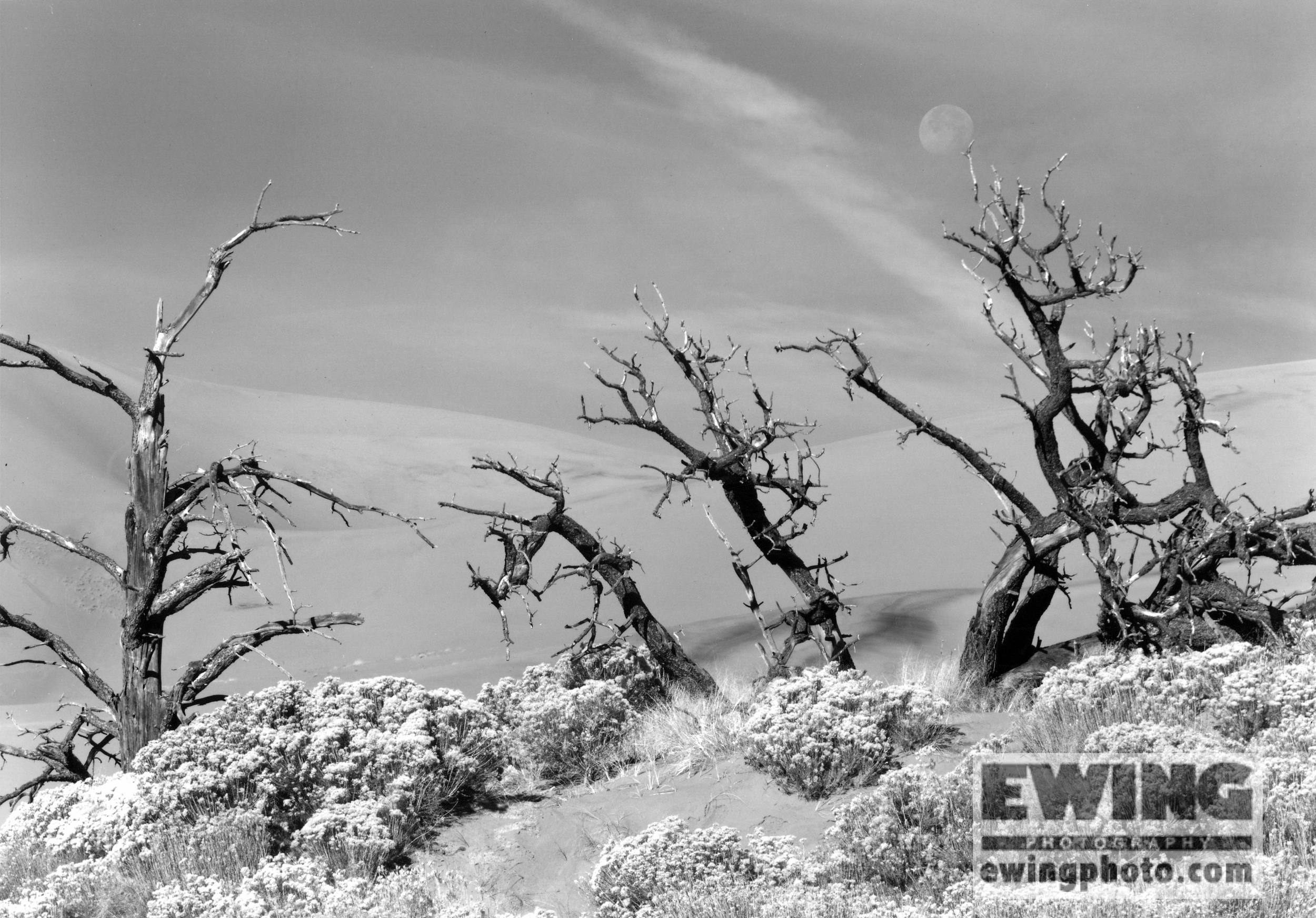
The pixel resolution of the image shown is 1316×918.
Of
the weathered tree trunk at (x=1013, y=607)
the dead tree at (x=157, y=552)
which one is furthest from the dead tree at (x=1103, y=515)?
the dead tree at (x=157, y=552)

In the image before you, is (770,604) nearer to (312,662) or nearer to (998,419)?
(312,662)

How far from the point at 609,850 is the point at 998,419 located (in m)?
40.5

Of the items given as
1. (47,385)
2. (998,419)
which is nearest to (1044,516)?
(998,419)

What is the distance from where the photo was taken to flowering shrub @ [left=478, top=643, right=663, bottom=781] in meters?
9.83

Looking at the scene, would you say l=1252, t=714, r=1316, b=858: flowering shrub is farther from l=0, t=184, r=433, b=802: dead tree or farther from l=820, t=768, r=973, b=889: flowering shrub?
l=0, t=184, r=433, b=802: dead tree

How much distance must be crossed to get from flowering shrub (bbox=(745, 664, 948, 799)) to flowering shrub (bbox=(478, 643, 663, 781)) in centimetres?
140

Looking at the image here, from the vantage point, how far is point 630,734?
10109 mm

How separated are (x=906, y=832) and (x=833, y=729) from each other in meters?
1.49

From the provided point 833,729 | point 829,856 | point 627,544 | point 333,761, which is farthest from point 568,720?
point 627,544

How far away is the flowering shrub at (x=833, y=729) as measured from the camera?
27.0ft

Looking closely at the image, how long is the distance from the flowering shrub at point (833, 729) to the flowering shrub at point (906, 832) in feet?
3.31

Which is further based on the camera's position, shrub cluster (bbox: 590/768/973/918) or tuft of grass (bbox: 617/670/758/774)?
tuft of grass (bbox: 617/670/758/774)

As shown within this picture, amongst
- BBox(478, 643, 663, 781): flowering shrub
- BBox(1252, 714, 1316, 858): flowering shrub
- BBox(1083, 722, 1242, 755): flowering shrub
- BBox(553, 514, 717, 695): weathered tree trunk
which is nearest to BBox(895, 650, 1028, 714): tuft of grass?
BBox(553, 514, 717, 695): weathered tree trunk

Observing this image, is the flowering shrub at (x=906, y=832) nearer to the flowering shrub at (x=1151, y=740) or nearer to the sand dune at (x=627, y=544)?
the flowering shrub at (x=1151, y=740)
